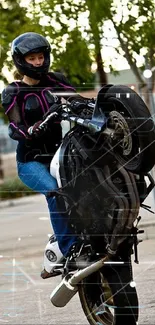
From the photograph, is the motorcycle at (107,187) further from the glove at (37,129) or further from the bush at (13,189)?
the bush at (13,189)

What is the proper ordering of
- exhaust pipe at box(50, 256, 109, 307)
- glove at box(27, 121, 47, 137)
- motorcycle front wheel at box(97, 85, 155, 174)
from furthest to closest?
1. exhaust pipe at box(50, 256, 109, 307)
2. glove at box(27, 121, 47, 137)
3. motorcycle front wheel at box(97, 85, 155, 174)

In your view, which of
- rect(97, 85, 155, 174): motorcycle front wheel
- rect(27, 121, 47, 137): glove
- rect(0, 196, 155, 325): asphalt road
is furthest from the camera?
rect(0, 196, 155, 325): asphalt road

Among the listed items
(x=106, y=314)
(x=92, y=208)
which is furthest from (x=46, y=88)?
(x=106, y=314)

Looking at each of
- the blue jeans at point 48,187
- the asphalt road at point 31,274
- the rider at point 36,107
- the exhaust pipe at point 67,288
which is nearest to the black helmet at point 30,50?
the rider at point 36,107

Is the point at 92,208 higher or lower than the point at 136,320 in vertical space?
higher

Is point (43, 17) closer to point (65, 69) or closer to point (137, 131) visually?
point (65, 69)

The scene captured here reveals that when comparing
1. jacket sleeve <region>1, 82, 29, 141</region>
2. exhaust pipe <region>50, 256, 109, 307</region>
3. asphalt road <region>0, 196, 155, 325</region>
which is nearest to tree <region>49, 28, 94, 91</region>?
jacket sleeve <region>1, 82, 29, 141</region>

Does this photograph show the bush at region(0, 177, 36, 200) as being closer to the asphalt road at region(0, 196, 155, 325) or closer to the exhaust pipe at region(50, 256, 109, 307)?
the asphalt road at region(0, 196, 155, 325)

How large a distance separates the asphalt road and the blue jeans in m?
0.16

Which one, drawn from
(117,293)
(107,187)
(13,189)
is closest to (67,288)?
(117,293)

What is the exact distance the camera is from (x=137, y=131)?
4.38 meters

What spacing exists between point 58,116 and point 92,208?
32 cm

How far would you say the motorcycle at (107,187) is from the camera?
440 centimetres

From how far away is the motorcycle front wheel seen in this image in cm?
432
